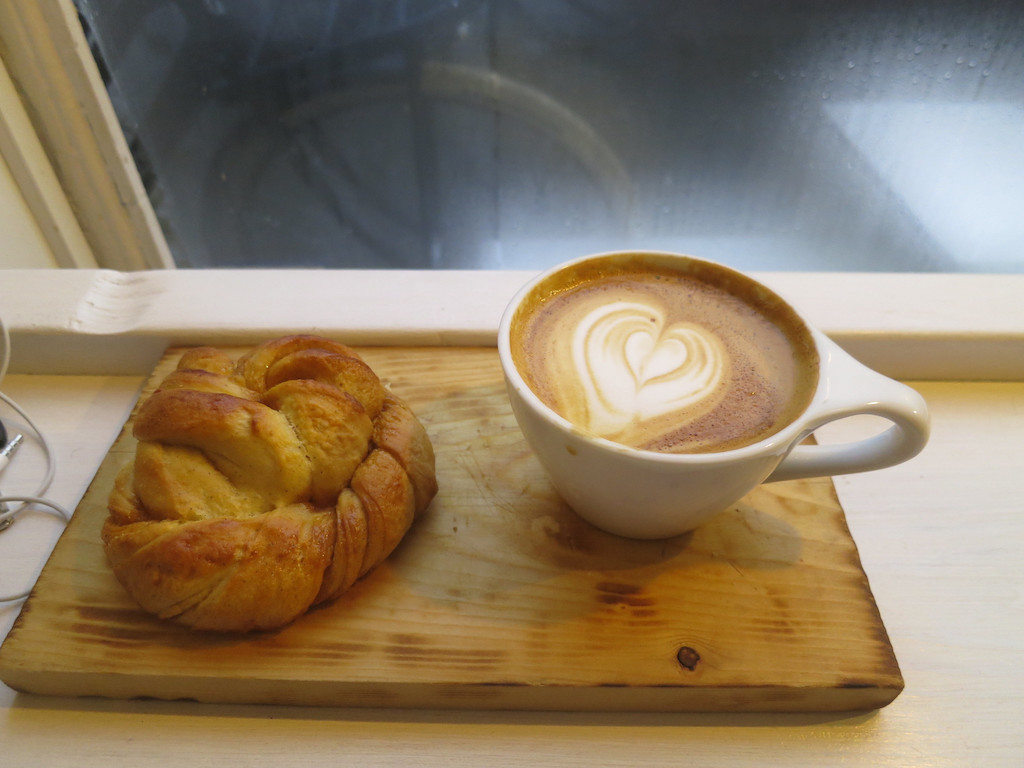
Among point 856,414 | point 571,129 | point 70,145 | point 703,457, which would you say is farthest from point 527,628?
point 70,145

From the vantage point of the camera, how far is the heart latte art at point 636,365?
747 millimetres

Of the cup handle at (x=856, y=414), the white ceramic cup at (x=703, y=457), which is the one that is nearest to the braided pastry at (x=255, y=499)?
the white ceramic cup at (x=703, y=457)

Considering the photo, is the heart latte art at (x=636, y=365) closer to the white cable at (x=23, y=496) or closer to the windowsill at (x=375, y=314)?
the windowsill at (x=375, y=314)

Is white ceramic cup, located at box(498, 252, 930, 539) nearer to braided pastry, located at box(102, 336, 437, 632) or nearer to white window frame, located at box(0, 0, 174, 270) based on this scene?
braided pastry, located at box(102, 336, 437, 632)

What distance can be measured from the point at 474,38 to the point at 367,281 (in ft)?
2.23

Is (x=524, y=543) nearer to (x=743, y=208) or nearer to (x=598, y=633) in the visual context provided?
(x=598, y=633)

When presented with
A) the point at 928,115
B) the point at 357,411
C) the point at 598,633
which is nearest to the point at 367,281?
the point at 357,411

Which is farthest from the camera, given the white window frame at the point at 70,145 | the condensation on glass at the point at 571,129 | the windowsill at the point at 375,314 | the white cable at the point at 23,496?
the condensation on glass at the point at 571,129

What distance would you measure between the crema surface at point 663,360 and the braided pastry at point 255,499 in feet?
0.65

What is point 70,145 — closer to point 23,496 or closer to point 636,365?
point 23,496

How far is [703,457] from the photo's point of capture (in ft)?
2.14

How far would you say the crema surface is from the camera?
73 cm

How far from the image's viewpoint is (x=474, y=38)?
149 cm

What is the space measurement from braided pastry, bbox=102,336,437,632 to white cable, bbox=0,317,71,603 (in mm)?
174
